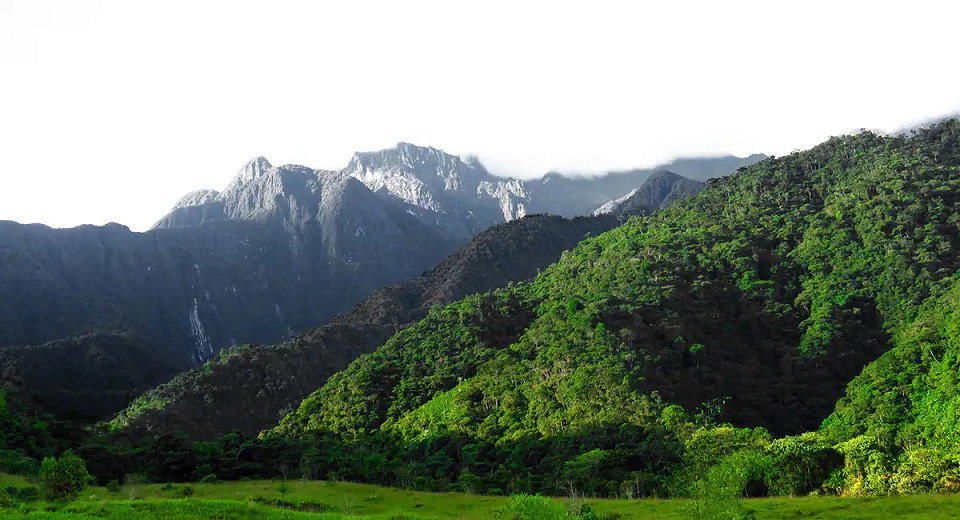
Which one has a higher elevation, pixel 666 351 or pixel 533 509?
pixel 533 509

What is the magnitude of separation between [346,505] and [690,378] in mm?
81947

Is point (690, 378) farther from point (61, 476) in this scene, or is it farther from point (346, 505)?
point (61, 476)

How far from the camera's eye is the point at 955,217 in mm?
157375

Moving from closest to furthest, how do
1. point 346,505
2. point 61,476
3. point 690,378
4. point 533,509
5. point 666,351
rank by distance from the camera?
point 533,509 < point 61,476 < point 346,505 < point 690,378 < point 666,351

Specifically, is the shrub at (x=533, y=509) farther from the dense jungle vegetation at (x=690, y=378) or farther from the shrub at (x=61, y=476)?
the shrub at (x=61, y=476)

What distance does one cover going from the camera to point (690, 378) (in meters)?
130

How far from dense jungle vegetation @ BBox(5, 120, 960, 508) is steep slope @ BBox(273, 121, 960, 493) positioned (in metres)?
0.50

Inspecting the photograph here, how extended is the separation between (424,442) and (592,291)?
6964cm

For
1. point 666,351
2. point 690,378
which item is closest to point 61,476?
point 690,378

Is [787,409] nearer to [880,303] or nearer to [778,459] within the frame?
[880,303]

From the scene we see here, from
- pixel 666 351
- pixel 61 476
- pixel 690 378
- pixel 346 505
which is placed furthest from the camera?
pixel 666 351

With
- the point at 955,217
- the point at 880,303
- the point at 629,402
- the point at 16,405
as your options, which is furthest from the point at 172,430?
the point at 955,217

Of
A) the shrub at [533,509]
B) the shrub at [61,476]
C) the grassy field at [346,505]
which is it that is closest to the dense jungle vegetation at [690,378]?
the grassy field at [346,505]

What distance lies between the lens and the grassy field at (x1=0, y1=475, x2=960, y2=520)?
42.2m
